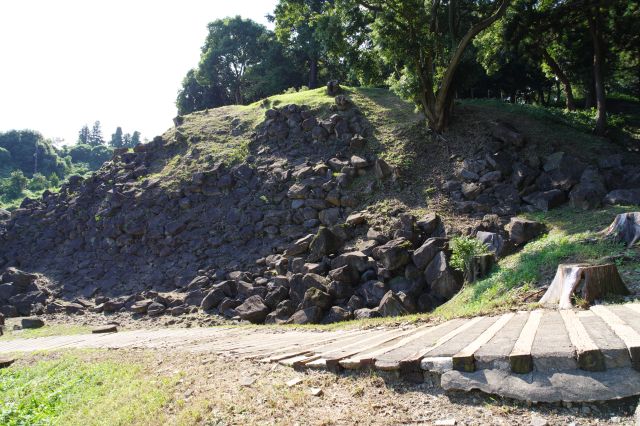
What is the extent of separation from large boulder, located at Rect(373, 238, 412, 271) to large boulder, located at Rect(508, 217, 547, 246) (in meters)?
2.28

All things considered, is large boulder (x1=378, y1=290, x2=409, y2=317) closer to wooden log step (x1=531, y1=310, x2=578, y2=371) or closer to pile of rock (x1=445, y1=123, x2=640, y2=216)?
pile of rock (x1=445, y1=123, x2=640, y2=216)

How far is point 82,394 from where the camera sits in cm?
628

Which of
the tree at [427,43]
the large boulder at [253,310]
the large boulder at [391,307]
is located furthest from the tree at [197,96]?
the large boulder at [391,307]

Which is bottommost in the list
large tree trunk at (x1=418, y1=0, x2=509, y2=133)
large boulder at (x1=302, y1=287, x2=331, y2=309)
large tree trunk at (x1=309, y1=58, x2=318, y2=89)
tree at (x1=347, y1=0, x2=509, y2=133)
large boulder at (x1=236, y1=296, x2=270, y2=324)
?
large boulder at (x1=236, y1=296, x2=270, y2=324)

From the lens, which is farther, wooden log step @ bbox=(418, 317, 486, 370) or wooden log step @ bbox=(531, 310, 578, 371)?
wooden log step @ bbox=(418, 317, 486, 370)

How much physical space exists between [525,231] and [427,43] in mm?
7444

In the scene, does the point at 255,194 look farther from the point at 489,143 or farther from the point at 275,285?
the point at 489,143

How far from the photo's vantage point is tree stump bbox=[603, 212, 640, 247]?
730 cm

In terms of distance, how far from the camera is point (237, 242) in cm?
1537

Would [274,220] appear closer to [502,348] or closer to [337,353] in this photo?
[337,353]

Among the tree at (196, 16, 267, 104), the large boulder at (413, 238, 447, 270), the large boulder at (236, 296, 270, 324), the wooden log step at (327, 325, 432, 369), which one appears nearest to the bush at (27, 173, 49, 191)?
the tree at (196, 16, 267, 104)

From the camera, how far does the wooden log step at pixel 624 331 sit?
3.19 meters

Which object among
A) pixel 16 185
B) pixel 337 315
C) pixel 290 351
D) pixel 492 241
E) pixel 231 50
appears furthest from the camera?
pixel 16 185

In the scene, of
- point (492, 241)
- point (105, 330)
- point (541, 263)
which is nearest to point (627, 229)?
point (541, 263)
